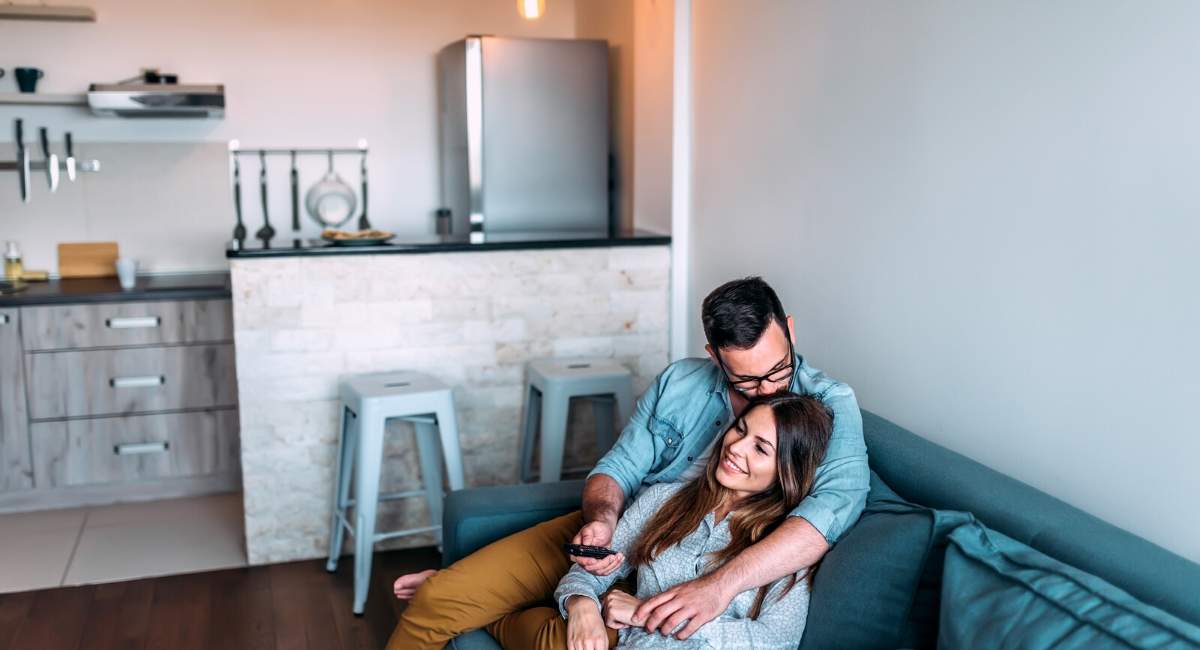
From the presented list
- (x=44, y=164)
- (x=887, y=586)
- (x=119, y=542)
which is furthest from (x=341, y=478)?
(x=44, y=164)

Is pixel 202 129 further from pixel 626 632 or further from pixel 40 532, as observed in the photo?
pixel 626 632

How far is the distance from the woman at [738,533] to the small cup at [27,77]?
11.7 feet

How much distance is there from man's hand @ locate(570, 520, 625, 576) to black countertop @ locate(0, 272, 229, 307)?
2482mm

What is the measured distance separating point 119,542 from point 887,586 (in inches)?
118

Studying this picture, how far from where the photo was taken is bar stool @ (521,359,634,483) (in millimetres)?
3406

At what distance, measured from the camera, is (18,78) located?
4410 millimetres

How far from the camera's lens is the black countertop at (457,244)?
11.0 feet

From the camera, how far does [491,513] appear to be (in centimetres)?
251

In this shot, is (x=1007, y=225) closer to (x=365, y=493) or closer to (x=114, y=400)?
(x=365, y=493)

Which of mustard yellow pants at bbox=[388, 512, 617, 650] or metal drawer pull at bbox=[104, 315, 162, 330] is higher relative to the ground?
metal drawer pull at bbox=[104, 315, 162, 330]

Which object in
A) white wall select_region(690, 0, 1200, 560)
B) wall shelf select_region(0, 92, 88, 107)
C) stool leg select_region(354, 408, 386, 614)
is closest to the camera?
white wall select_region(690, 0, 1200, 560)

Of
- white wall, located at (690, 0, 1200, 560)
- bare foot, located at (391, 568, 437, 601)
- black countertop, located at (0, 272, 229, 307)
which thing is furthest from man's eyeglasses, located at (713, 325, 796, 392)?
black countertop, located at (0, 272, 229, 307)

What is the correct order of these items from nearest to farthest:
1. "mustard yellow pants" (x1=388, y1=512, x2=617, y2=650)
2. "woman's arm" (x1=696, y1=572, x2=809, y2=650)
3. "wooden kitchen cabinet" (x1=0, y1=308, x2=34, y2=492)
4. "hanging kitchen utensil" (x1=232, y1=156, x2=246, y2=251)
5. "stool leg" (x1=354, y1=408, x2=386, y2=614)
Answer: "woman's arm" (x1=696, y1=572, x2=809, y2=650) < "mustard yellow pants" (x1=388, y1=512, x2=617, y2=650) < "stool leg" (x1=354, y1=408, x2=386, y2=614) < "wooden kitchen cabinet" (x1=0, y1=308, x2=34, y2=492) < "hanging kitchen utensil" (x1=232, y1=156, x2=246, y2=251)

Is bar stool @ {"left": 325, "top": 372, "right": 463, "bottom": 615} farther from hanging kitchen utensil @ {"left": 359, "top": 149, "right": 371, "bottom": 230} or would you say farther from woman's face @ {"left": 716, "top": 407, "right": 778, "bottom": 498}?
hanging kitchen utensil @ {"left": 359, "top": 149, "right": 371, "bottom": 230}
